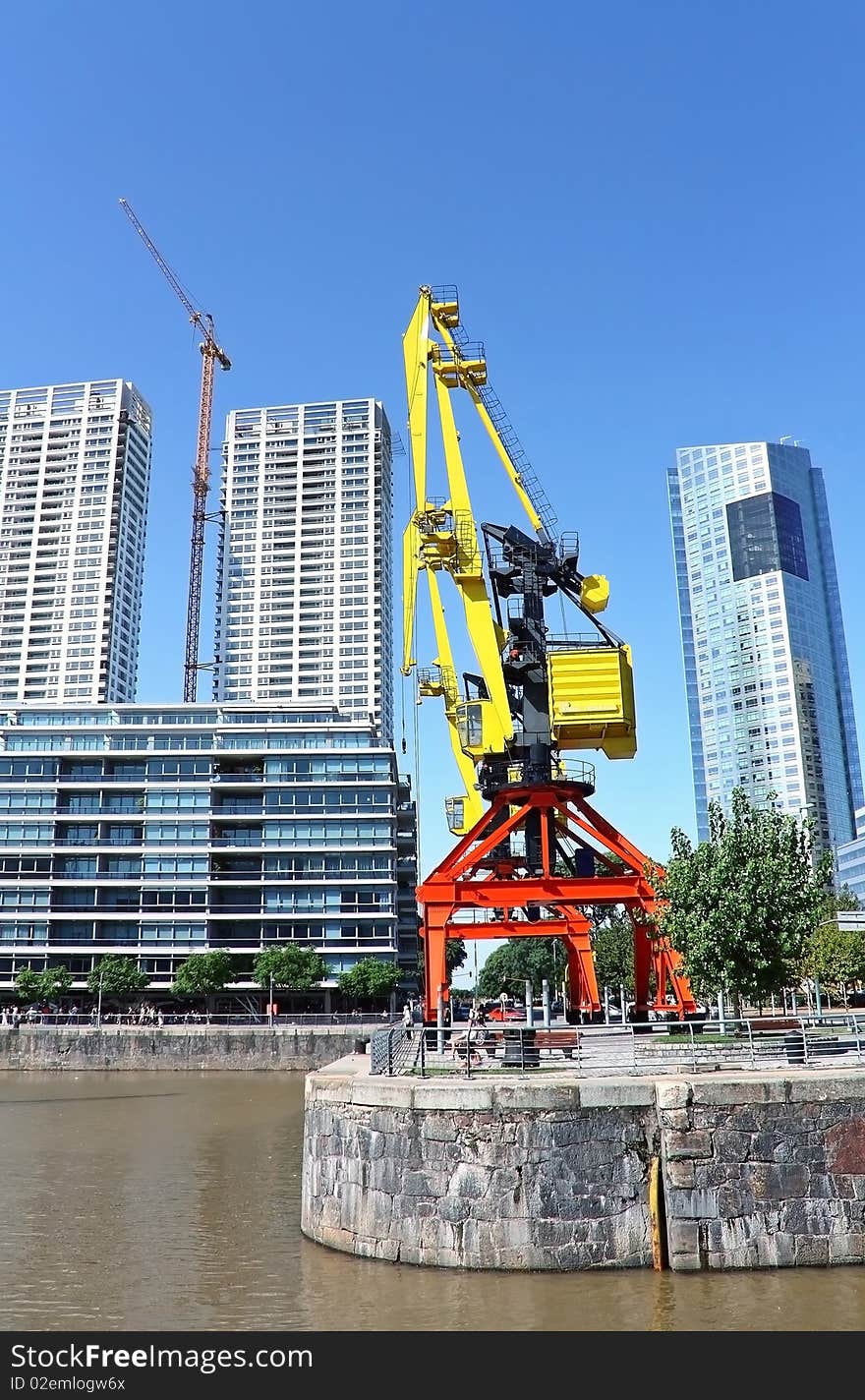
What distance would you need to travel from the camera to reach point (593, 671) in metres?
36.7

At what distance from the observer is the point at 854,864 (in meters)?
172

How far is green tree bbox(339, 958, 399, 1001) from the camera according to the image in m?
102

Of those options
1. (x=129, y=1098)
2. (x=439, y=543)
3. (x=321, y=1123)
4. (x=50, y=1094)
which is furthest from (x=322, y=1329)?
(x=50, y=1094)

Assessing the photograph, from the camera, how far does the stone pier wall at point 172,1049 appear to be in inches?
3157

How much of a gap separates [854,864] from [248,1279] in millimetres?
168667

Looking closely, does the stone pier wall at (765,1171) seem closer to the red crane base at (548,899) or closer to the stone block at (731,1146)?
the stone block at (731,1146)

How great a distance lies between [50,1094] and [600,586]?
152ft

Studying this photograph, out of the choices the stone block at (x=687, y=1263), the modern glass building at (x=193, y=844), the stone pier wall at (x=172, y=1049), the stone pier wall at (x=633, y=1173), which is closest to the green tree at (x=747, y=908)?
the stone pier wall at (x=633, y=1173)

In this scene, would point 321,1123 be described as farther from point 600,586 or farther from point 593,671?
point 600,586

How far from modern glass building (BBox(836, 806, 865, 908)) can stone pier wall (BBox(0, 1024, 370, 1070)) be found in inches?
4331

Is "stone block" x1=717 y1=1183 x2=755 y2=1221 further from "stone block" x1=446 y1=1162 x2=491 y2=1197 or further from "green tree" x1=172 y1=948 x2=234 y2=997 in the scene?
"green tree" x1=172 y1=948 x2=234 y2=997

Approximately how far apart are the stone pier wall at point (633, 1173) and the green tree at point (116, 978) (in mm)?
90444

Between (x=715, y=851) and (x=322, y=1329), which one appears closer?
(x=322, y=1329)

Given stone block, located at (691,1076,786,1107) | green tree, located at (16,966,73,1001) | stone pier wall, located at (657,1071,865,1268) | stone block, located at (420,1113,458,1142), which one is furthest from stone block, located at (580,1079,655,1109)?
green tree, located at (16,966,73,1001)
